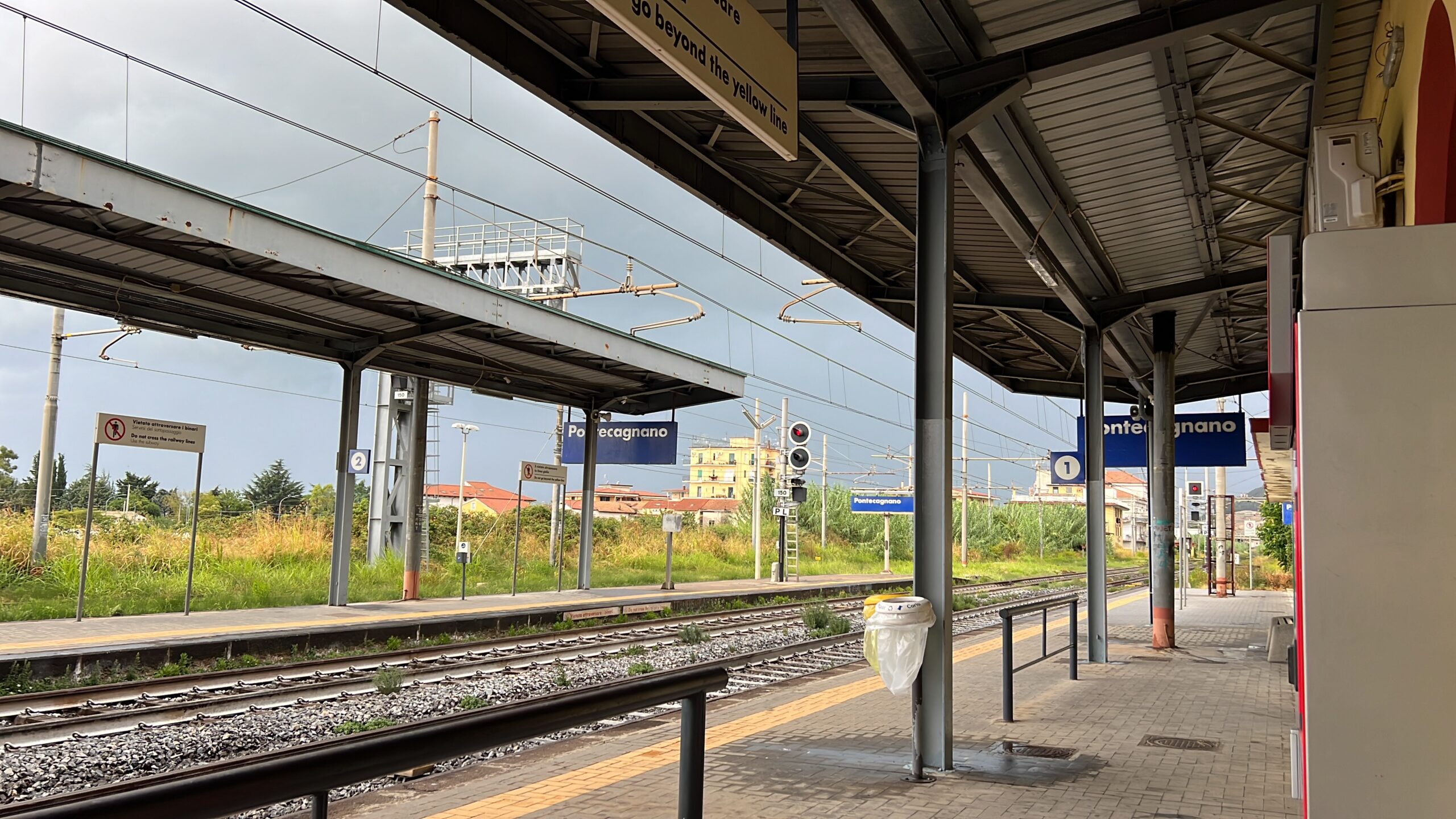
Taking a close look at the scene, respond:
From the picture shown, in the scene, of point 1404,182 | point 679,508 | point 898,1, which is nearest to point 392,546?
point 898,1

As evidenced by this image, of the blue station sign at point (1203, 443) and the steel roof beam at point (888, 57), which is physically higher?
the steel roof beam at point (888, 57)

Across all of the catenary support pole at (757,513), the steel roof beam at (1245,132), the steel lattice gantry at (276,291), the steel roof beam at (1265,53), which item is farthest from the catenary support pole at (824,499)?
the steel roof beam at (1265,53)

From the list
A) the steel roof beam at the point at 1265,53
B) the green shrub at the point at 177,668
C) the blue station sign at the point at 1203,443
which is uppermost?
the steel roof beam at the point at 1265,53

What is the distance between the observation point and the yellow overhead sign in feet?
11.8

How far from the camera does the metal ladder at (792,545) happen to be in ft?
100

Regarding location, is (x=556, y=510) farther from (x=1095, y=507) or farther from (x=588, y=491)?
(x=1095, y=507)

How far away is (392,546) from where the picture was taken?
2184cm

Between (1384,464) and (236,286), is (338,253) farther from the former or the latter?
(1384,464)

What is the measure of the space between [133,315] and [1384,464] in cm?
1445

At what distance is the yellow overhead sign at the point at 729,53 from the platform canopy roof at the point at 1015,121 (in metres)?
0.25

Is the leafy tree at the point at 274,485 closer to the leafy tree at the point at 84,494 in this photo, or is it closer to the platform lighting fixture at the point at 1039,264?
the leafy tree at the point at 84,494

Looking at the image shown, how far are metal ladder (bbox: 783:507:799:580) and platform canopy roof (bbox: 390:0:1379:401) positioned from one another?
755 inches

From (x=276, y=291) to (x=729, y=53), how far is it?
10652 millimetres

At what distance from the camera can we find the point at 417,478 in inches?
810
